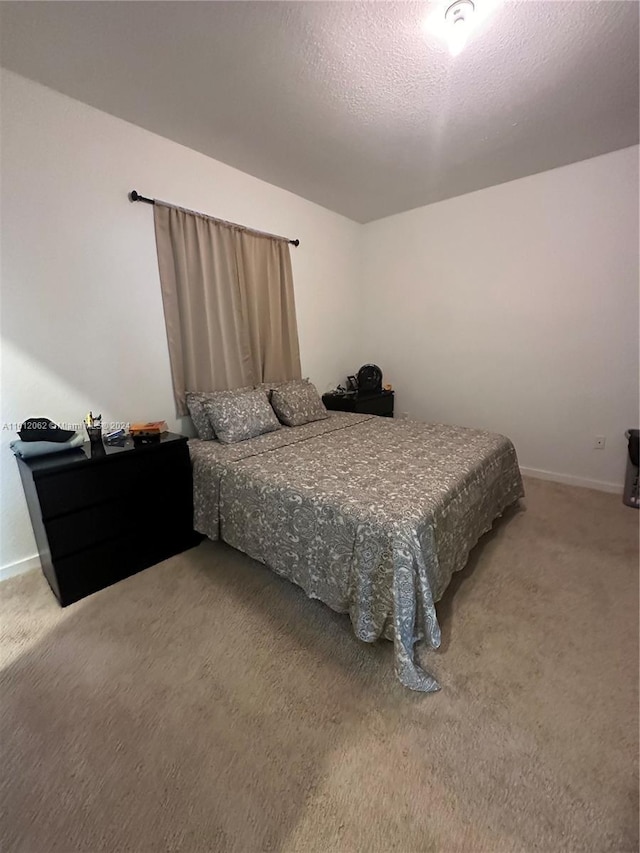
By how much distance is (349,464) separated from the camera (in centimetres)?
200

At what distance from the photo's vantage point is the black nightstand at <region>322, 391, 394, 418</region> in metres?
3.67

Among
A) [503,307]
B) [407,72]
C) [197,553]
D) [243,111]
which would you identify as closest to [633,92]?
[407,72]

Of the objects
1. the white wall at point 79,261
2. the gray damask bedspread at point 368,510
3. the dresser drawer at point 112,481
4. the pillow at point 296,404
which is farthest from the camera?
the pillow at point 296,404

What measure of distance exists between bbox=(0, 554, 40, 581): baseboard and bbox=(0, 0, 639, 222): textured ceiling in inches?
99.8

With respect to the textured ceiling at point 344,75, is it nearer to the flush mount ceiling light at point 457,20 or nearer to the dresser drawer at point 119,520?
the flush mount ceiling light at point 457,20

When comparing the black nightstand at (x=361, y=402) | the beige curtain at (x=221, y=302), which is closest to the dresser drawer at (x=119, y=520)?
the beige curtain at (x=221, y=302)

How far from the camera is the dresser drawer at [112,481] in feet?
5.70

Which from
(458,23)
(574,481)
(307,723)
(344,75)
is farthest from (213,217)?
(574,481)

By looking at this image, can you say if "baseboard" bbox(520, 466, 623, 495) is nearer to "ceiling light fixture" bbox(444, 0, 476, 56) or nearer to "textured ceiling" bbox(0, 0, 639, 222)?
"textured ceiling" bbox(0, 0, 639, 222)

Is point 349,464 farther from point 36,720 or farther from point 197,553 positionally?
point 36,720

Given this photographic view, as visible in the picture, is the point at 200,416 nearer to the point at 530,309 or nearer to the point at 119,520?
the point at 119,520

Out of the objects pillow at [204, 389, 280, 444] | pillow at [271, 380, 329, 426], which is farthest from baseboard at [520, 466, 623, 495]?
pillow at [204, 389, 280, 444]

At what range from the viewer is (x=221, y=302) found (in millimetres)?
2803

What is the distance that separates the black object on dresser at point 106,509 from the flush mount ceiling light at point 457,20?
89.9 inches
